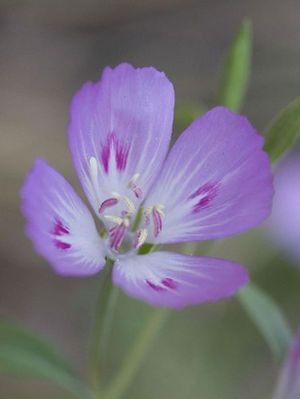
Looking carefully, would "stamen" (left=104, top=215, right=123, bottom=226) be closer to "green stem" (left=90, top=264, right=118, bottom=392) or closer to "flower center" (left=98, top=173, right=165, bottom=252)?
"flower center" (left=98, top=173, right=165, bottom=252)

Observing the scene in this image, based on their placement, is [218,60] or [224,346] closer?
[224,346]

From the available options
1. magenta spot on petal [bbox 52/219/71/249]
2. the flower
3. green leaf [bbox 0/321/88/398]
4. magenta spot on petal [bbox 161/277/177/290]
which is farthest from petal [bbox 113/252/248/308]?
the flower

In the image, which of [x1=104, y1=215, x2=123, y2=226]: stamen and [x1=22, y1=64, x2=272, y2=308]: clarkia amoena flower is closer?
[x1=22, y1=64, x2=272, y2=308]: clarkia amoena flower

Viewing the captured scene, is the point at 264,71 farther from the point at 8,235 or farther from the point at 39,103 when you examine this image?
the point at 8,235

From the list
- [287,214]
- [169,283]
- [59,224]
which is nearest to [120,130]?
[59,224]

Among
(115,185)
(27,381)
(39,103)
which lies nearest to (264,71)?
(39,103)

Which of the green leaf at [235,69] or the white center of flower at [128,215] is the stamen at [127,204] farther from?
the green leaf at [235,69]

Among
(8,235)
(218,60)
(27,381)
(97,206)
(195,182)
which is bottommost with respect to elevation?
(27,381)
